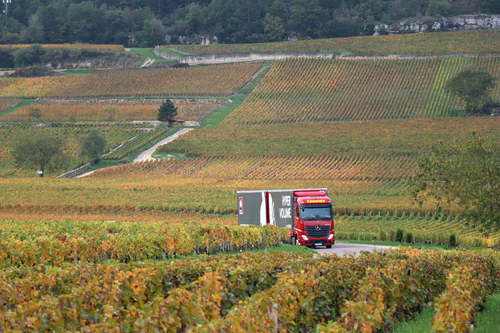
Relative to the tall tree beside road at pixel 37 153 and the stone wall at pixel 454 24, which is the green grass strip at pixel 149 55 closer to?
the stone wall at pixel 454 24

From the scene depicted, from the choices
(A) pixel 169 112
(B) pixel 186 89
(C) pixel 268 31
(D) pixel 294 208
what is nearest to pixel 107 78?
(B) pixel 186 89

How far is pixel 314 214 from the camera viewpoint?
29.3m

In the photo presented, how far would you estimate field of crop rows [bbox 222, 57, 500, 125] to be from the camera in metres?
94.1

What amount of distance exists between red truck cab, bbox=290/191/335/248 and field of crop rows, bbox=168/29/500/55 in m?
98.5

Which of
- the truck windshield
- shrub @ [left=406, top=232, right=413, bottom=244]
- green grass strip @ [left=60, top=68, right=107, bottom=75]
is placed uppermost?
green grass strip @ [left=60, top=68, right=107, bottom=75]

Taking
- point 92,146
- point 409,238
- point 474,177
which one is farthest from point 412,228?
point 92,146

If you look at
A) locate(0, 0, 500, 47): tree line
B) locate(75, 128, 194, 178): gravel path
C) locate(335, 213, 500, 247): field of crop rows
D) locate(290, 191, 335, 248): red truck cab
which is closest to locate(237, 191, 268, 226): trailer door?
locate(290, 191, 335, 248): red truck cab

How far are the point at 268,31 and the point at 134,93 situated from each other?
2037 inches

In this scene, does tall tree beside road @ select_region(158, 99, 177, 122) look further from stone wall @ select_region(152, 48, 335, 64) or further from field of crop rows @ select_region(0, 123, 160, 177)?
stone wall @ select_region(152, 48, 335, 64)

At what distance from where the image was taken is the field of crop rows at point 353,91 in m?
94.1

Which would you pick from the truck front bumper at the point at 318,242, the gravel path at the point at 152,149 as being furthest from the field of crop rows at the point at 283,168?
the truck front bumper at the point at 318,242

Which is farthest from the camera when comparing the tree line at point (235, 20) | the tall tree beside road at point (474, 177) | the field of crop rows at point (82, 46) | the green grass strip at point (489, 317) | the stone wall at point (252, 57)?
the tree line at point (235, 20)

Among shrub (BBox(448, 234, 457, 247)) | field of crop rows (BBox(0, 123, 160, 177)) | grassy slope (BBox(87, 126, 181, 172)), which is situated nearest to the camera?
shrub (BBox(448, 234, 457, 247))

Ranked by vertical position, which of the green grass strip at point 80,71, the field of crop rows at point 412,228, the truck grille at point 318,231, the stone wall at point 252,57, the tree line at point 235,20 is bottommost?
the field of crop rows at point 412,228
